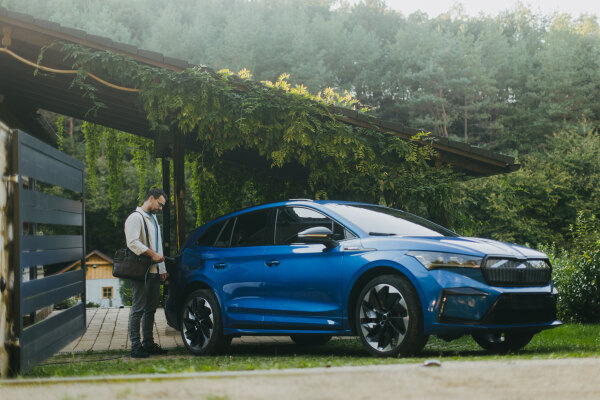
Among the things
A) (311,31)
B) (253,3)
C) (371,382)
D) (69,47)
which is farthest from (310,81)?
(371,382)

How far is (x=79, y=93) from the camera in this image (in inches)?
437

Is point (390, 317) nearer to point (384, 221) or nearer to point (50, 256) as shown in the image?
point (384, 221)

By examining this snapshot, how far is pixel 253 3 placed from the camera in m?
58.4

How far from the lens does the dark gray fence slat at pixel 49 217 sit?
5.62 m

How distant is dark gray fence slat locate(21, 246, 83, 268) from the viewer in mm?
5469

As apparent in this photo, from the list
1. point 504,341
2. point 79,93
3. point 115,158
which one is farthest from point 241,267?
point 115,158

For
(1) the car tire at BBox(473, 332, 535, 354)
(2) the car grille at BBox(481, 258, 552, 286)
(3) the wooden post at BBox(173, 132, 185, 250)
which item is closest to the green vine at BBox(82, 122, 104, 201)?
(3) the wooden post at BBox(173, 132, 185, 250)

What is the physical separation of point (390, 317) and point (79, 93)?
7.36 metres

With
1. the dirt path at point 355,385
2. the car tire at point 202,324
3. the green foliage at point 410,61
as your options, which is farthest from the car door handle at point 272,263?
the green foliage at point 410,61

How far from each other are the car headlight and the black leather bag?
3.49 meters

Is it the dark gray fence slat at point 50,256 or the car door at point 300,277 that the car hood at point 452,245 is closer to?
the car door at point 300,277

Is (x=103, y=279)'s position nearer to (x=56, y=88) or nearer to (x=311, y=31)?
(x=311, y=31)

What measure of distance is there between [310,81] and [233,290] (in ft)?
125

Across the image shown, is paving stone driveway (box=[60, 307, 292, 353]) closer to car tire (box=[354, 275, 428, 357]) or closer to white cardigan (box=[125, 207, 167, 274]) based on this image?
white cardigan (box=[125, 207, 167, 274])
